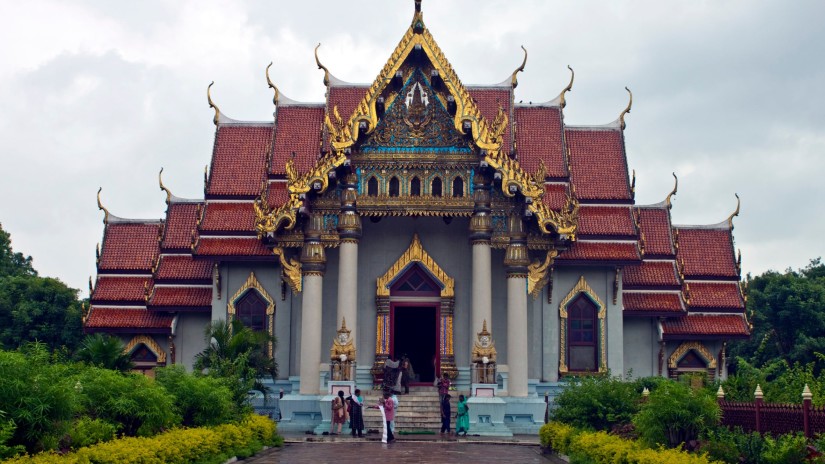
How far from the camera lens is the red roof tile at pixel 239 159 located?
3375 centimetres

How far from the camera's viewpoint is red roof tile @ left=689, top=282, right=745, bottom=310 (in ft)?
110

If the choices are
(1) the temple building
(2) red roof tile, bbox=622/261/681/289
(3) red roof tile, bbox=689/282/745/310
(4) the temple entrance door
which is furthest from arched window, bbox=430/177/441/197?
(3) red roof tile, bbox=689/282/745/310

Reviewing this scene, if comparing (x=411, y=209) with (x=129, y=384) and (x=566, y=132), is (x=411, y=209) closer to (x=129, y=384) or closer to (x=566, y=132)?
(x=566, y=132)

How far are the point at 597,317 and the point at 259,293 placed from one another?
9.23m

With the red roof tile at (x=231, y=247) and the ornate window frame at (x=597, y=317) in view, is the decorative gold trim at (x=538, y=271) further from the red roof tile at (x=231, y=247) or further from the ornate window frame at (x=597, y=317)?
the red roof tile at (x=231, y=247)

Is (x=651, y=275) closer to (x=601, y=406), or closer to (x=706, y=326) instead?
(x=706, y=326)

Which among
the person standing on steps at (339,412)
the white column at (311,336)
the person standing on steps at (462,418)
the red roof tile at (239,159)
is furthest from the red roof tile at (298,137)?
the person standing on steps at (462,418)

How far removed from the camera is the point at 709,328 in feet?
108

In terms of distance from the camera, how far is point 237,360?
26609mm

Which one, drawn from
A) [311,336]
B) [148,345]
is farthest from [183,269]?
[311,336]

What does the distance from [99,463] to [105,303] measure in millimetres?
18389

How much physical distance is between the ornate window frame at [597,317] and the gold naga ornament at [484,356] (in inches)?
133

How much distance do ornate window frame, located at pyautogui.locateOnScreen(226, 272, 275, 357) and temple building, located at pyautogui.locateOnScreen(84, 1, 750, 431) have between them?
0.20 ft

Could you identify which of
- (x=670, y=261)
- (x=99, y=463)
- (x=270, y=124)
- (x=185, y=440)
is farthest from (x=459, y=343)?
(x=99, y=463)
